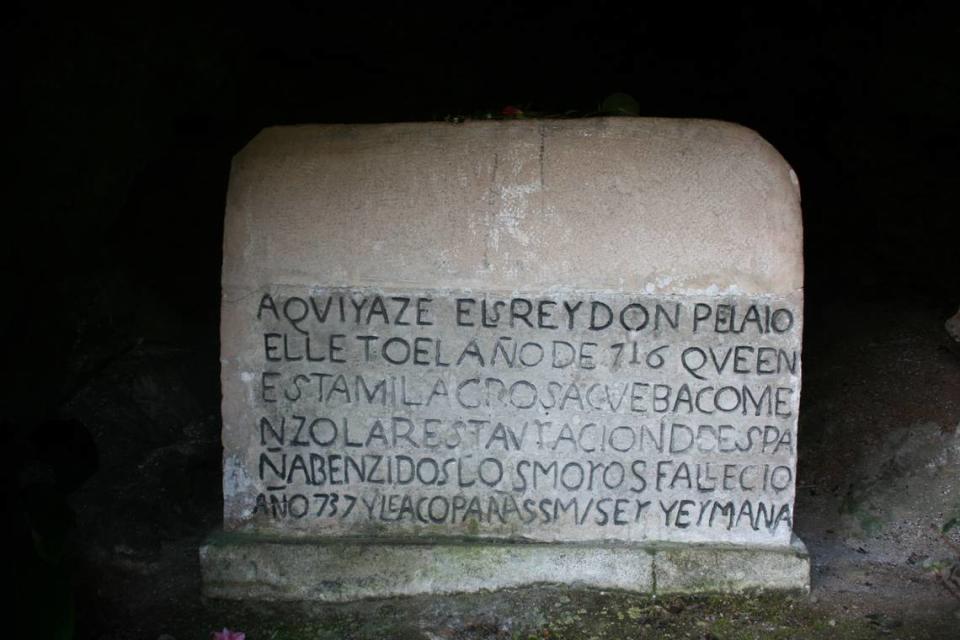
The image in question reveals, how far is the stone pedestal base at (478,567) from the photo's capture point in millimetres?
3146

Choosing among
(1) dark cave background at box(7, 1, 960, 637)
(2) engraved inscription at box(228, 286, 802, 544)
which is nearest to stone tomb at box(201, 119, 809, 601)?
(2) engraved inscription at box(228, 286, 802, 544)

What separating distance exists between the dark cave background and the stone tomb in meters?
0.48

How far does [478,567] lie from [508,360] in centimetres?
75

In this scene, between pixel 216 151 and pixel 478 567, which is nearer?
pixel 478 567

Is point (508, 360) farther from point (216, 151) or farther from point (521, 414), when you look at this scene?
point (216, 151)

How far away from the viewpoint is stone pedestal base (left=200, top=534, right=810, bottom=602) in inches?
124

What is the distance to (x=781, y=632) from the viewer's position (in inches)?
119

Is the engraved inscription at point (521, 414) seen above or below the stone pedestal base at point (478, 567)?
above

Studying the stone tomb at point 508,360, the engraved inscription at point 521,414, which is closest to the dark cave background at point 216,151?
the stone tomb at point 508,360

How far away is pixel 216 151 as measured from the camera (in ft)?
14.1

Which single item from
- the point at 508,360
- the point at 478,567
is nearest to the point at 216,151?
the point at 508,360

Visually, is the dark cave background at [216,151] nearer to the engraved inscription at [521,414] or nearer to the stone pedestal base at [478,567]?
the stone pedestal base at [478,567]

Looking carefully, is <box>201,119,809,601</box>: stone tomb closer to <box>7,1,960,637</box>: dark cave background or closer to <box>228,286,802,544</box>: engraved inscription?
<box>228,286,802,544</box>: engraved inscription

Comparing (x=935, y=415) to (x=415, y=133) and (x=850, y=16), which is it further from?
(x=415, y=133)
